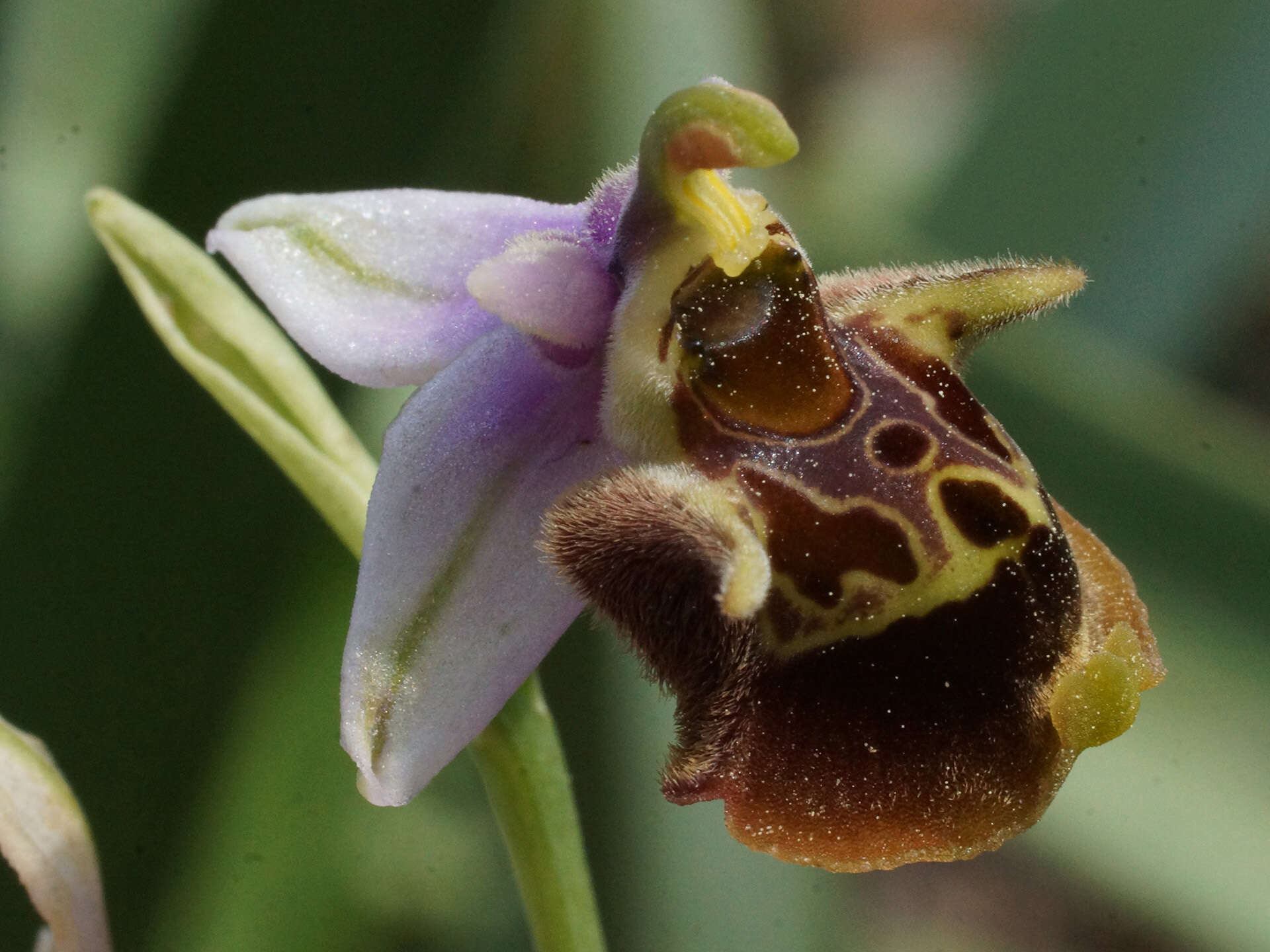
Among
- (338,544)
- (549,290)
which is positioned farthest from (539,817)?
(338,544)

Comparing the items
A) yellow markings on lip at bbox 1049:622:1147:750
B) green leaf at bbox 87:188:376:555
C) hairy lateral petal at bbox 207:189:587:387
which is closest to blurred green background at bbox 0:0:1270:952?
green leaf at bbox 87:188:376:555

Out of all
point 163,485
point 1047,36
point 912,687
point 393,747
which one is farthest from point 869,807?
point 1047,36

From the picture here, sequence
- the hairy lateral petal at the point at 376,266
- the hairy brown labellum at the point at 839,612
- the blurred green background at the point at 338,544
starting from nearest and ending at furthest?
the hairy brown labellum at the point at 839,612
the hairy lateral petal at the point at 376,266
the blurred green background at the point at 338,544

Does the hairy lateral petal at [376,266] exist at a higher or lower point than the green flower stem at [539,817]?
higher

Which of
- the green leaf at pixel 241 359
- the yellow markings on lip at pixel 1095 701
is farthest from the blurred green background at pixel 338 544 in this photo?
the yellow markings on lip at pixel 1095 701

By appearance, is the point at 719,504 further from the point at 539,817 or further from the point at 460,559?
the point at 539,817

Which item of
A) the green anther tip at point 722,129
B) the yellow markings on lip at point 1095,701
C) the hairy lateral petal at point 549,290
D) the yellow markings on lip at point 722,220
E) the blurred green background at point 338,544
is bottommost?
the blurred green background at point 338,544

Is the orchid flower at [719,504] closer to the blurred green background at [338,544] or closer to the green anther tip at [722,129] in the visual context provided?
the green anther tip at [722,129]
